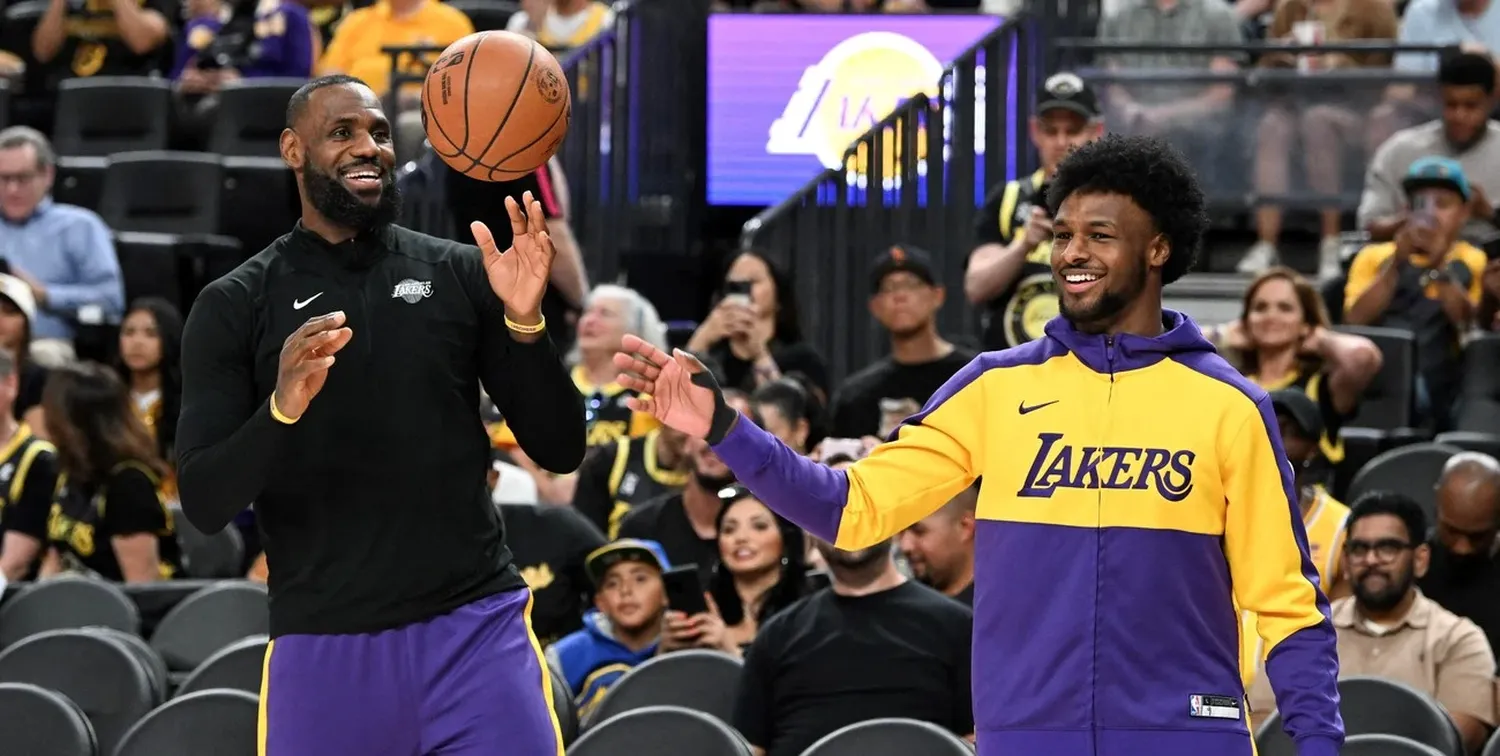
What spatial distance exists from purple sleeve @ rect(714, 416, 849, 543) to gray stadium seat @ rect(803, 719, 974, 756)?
1.87 m

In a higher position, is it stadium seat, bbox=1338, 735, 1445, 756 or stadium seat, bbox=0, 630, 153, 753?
stadium seat, bbox=1338, 735, 1445, 756

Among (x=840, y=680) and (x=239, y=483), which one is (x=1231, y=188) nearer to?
(x=840, y=680)

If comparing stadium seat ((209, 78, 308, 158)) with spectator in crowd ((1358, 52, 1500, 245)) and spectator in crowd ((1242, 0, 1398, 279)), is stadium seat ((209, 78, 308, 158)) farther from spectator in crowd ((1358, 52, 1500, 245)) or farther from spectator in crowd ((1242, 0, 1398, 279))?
spectator in crowd ((1358, 52, 1500, 245))

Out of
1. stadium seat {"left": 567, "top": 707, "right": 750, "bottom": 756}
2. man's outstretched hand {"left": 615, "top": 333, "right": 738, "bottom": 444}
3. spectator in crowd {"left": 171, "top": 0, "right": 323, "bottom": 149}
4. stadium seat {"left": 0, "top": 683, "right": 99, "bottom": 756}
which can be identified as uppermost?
spectator in crowd {"left": 171, "top": 0, "right": 323, "bottom": 149}

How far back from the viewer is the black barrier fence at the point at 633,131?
39.6 feet

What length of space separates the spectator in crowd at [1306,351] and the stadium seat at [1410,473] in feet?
0.56

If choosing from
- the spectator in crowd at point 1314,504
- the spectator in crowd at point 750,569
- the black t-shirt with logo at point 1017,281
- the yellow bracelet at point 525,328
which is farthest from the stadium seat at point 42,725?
the spectator in crowd at point 1314,504

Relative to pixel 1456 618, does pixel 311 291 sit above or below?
above

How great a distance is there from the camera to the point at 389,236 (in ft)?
14.9

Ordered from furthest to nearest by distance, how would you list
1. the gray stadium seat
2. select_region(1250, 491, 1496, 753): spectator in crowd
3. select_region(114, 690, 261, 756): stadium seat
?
select_region(1250, 491, 1496, 753): spectator in crowd
select_region(114, 690, 261, 756): stadium seat
the gray stadium seat

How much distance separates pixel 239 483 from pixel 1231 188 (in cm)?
811

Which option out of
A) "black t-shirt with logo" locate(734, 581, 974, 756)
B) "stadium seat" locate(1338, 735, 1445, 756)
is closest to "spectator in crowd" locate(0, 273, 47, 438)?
"black t-shirt with logo" locate(734, 581, 974, 756)

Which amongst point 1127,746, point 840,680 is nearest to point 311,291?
point 1127,746

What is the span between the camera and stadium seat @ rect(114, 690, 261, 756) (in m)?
6.34
